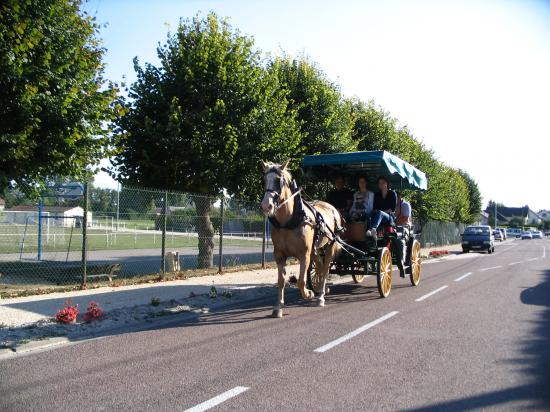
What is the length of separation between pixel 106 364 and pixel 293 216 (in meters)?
3.92

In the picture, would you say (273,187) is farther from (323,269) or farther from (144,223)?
(144,223)

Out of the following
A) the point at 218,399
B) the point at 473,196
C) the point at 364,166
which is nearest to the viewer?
the point at 218,399

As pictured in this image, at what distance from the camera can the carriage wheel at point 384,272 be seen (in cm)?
1043

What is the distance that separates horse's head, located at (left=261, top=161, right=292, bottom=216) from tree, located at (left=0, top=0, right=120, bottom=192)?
4947 millimetres

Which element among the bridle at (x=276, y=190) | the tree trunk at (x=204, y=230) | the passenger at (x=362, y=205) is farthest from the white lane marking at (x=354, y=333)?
the tree trunk at (x=204, y=230)

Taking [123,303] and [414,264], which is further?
[414,264]

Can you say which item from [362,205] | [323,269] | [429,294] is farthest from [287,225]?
[429,294]

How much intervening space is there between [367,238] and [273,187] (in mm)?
3667

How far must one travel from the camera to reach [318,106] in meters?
19.1

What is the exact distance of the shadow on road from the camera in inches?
173

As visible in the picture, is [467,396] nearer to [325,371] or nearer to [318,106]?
[325,371]

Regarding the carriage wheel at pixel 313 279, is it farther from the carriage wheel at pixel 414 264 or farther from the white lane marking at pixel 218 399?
the white lane marking at pixel 218 399

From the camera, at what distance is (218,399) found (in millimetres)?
4484

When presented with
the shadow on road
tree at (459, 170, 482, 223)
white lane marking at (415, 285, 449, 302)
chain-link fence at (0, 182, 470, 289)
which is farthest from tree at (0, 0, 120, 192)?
tree at (459, 170, 482, 223)
